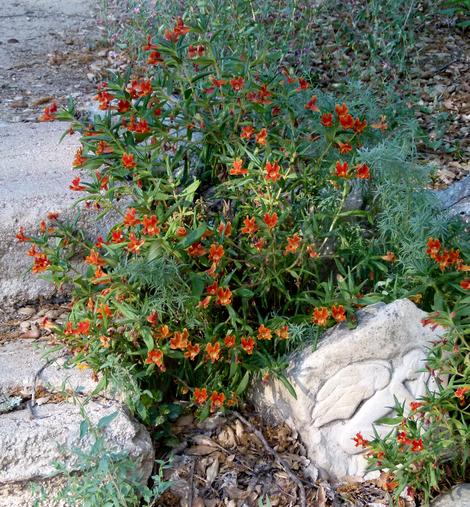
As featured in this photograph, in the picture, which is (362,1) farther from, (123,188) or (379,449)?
(379,449)

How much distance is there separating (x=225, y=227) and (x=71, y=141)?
1688 mm

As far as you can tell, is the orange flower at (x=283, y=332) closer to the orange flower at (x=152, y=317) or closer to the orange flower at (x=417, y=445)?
the orange flower at (x=152, y=317)

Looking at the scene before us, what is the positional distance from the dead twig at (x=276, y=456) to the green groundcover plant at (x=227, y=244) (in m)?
0.13

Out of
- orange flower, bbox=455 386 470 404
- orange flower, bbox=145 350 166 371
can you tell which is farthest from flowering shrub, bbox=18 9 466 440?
orange flower, bbox=455 386 470 404

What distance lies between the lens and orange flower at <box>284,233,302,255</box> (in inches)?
112

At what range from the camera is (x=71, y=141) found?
433 cm

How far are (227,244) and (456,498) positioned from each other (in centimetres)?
126

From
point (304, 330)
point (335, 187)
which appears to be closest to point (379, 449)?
point (304, 330)

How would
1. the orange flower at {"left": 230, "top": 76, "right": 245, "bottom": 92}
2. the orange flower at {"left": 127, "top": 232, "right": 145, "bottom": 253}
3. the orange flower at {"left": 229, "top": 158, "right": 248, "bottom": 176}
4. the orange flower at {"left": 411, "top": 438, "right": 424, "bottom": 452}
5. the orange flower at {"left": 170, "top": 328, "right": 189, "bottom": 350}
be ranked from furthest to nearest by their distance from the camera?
the orange flower at {"left": 230, "top": 76, "right": 245, "bottom": 92} < the orange flower at {"left": 229, "top": 158, "right": 248, "bottom": 176} < the orange flower at {"left": 170, "top": 328, "right": 189, "bottom": 350} < the orange flower at {"left": 127, "top": 232, "right": 145, "bottom": 253} < the orange flower at {"left": 411, "top": 438, "right": 424, "bottom": 452}

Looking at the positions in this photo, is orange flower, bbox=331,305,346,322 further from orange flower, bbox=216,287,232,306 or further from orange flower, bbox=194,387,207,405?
orange flower, bbox=194,387,207,405

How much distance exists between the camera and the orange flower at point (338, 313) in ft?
9.49

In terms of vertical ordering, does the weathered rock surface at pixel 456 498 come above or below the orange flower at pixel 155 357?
below

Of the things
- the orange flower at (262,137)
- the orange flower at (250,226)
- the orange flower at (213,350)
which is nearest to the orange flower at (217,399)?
the orange flower at (213,350)

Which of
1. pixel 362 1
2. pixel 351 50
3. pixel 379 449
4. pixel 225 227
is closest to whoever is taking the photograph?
pixel 379 449
